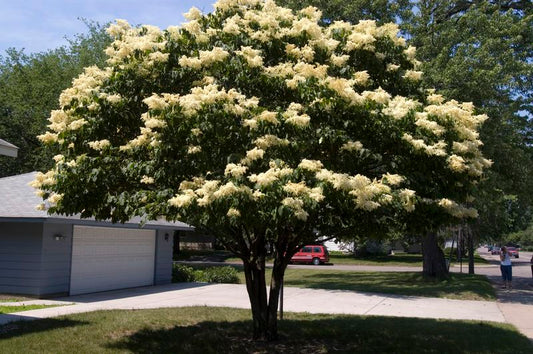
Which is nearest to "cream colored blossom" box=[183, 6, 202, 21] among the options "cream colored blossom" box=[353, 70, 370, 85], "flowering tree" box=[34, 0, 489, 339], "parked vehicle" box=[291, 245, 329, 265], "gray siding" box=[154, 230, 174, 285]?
"flowering tree" box=[34, 0, 489, 339]

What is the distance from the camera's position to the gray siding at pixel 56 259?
14680mm

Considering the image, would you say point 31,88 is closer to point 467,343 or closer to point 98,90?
point 98,90

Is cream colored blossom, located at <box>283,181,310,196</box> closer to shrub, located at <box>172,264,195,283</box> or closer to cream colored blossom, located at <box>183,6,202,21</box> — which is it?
cream colored blossom, located at <box>183,6,202,21</box>

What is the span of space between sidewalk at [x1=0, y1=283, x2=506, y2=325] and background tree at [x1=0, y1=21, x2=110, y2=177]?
15.6 m

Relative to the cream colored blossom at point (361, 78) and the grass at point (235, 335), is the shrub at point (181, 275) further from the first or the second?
the cream colored blossom at point (361, 78)

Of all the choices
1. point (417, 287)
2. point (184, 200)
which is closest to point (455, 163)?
point (184, 200)

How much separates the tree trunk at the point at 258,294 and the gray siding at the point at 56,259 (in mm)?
7872

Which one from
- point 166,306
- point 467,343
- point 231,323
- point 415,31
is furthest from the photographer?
point 415,31

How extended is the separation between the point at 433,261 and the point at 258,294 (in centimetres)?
1528

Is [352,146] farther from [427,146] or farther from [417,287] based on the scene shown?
[417,287]

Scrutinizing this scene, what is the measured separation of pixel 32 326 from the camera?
1015 cm

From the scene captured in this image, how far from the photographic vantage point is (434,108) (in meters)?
7.29

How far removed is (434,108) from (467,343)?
16.3ft

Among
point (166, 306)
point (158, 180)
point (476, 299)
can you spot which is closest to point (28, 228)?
point (166, 306)
